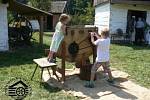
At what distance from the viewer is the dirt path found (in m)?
7.73

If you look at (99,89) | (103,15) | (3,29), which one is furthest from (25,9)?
(99,89)

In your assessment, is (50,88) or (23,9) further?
(23,9)

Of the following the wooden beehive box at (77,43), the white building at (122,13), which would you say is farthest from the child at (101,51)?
the white building at (122,13)

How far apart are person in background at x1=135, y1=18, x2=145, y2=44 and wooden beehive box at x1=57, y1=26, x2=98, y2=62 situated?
11711 millimetres

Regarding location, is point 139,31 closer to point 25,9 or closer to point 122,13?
point 122,13

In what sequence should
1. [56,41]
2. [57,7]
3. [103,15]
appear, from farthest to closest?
[57,7], [103,15], [56,41]

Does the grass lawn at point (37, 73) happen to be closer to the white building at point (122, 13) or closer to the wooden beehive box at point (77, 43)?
the wooden beehive box at point (77, 43)

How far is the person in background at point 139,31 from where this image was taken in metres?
20.4

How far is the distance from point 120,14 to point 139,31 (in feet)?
5.77

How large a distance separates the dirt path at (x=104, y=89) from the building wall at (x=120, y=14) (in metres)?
12.0

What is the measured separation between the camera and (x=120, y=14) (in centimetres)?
2150

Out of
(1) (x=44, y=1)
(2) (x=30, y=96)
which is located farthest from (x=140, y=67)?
(1) (x=44, y=1)

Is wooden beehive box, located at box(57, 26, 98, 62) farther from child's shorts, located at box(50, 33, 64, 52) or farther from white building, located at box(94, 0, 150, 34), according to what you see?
white building, located at box(94, 0, 150, 34)

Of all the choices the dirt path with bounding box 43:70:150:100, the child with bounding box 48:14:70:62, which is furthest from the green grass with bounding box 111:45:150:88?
the child with bounding box 48:14:70:62
